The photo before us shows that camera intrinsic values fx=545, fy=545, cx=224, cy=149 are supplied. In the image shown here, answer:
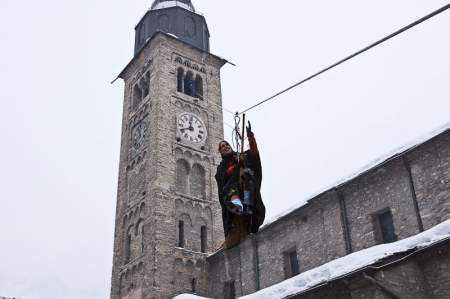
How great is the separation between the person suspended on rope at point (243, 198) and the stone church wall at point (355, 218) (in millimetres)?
7758

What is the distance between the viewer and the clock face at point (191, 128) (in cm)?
3067

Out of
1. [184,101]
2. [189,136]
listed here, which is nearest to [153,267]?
[189,136]

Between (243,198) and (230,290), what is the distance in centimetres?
1835

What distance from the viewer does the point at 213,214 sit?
2891 centimetres

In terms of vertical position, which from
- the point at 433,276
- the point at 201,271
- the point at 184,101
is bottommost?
the point at 433,276

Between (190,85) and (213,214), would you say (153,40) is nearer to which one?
(190,85)

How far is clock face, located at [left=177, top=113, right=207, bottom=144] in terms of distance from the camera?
30.7 m

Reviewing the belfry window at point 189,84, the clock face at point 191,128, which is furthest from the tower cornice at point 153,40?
the clock face at point 191,128

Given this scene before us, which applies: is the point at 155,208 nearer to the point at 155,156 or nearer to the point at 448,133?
the point at 155,156

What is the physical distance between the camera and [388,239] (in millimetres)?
18641

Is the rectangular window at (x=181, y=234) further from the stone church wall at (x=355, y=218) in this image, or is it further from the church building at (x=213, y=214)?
the stone church wall at (x=355, y=218)

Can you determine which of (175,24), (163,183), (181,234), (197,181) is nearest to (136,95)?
(175,24)

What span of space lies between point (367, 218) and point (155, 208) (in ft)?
37.7

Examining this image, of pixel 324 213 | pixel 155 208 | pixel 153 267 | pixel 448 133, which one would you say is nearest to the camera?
pixel 448 133
